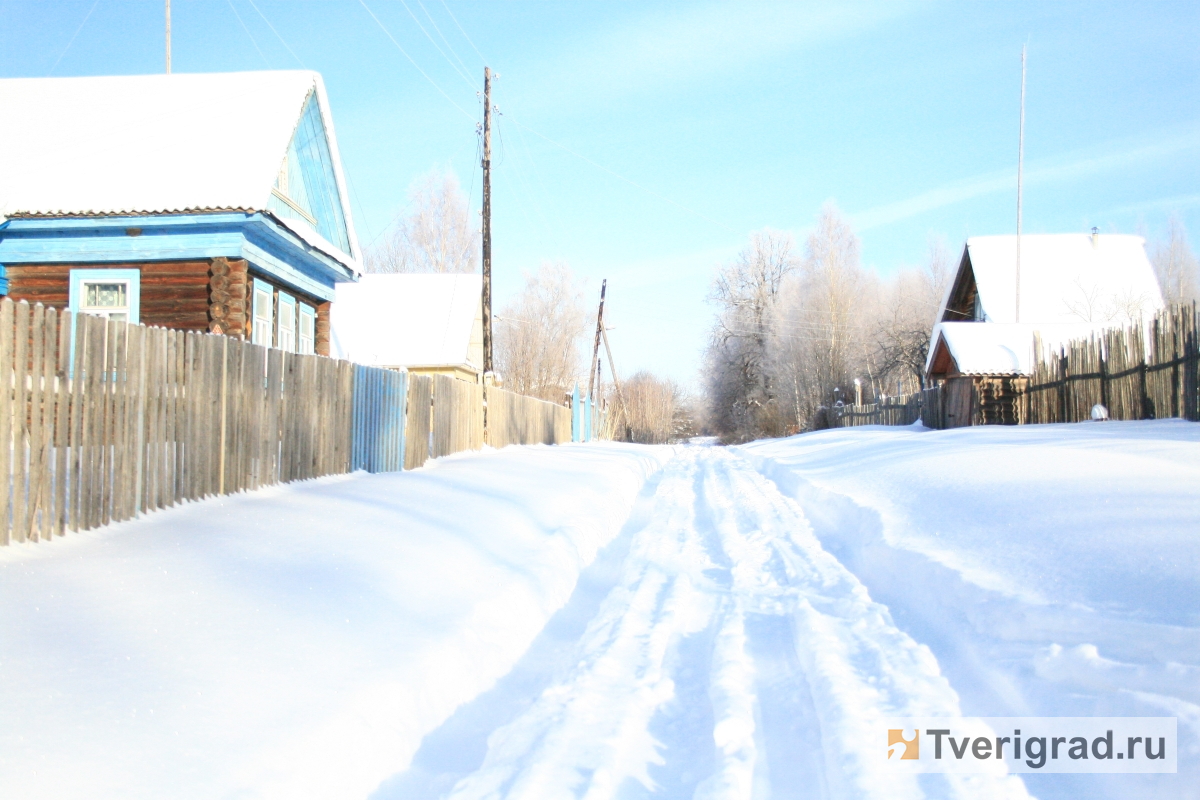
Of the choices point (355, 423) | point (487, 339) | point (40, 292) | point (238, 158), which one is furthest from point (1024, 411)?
point (40, 292)

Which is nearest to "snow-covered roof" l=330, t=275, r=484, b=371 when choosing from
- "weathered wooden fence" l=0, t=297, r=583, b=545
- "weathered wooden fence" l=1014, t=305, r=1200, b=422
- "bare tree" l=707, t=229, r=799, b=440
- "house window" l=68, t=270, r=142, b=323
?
"house window" l=68, t=270, r=142, b=323

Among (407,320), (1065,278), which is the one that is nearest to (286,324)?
(407,320)

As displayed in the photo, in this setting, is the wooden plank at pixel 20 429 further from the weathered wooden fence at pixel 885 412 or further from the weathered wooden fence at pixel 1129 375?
the weathered wooden fence at pixel 885 412

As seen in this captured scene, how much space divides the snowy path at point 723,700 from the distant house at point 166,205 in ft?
30.3

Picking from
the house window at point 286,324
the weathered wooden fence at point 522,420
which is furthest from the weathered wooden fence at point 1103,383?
the house window at point 286,324

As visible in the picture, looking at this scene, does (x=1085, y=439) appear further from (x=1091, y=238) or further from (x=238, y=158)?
(x=1091, y=238)

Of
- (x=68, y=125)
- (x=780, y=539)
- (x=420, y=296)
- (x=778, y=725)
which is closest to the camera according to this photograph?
(x=778, y=725)

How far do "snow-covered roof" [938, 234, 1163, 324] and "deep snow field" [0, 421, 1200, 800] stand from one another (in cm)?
2473

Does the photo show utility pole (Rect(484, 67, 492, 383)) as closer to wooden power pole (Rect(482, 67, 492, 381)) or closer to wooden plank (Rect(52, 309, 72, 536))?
wooden power pole (Rect(482, 67, 492, 381))

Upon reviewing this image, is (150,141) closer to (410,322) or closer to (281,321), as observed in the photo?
(281,321)

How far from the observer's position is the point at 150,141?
12.9m

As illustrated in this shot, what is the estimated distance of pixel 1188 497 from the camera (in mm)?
5445

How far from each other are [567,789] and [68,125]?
51.6 ft

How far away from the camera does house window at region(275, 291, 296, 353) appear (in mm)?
14180
